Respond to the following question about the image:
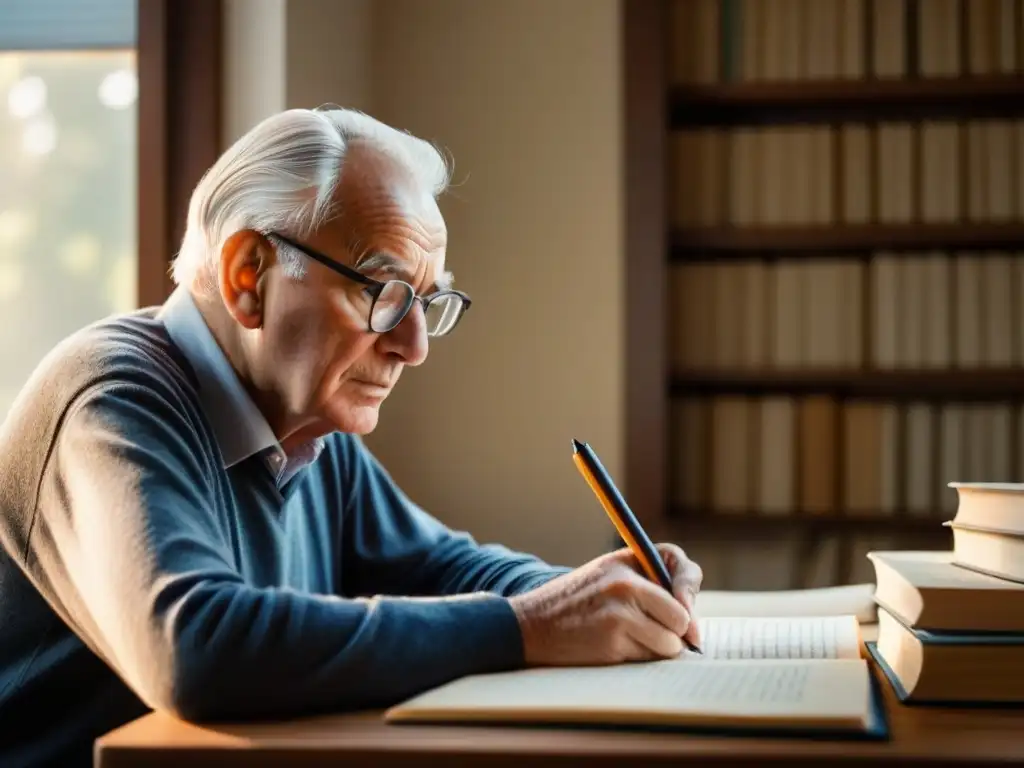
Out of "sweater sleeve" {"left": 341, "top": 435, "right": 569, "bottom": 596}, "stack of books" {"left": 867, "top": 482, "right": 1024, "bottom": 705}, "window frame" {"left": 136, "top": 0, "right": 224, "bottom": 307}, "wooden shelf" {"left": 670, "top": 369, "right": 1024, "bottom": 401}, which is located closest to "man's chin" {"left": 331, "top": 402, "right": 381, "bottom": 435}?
"sweater sleeve" {"left": 341, "top": 435, "right": 569, "bottom": 596}

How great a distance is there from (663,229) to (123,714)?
172 cm

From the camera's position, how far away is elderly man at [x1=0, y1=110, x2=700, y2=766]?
886 millimetres

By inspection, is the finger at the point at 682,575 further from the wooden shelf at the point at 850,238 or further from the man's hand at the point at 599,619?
the wooden shelf at the point at 850,238

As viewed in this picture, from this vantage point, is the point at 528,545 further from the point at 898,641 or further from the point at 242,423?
the point at 898,641

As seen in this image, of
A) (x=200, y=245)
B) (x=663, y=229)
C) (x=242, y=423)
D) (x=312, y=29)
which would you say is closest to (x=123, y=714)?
(x=242, y=423)

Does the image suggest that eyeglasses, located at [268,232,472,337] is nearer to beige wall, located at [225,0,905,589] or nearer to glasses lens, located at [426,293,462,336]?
glasses lens, located at [426,293,462,336]

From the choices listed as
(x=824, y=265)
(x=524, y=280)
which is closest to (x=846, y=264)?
(x=824, y=265)

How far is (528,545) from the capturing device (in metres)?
2.77

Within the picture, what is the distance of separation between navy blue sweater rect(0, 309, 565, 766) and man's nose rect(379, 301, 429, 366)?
0.61 feet

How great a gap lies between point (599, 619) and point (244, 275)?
549mm

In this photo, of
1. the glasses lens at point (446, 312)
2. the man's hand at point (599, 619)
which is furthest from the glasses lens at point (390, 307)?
the man's hand at point (599, 619)

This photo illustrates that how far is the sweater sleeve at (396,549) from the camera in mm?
1515

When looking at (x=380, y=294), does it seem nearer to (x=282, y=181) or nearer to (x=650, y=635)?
(x=282, y=181)

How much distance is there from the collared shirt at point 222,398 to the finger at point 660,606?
1.49ft
